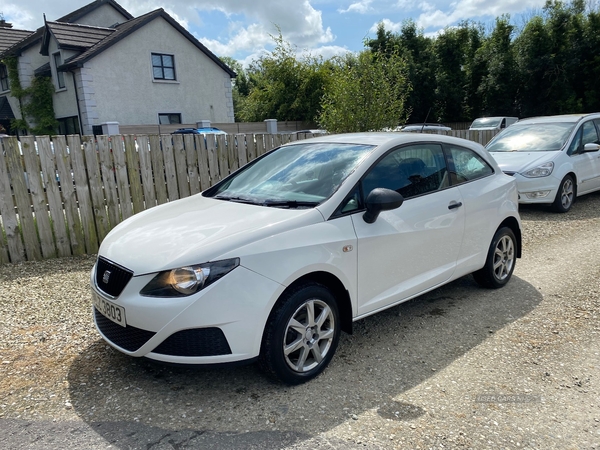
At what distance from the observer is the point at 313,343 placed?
3.23 meters

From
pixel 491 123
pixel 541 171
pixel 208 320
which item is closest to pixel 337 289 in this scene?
pixel 208 320

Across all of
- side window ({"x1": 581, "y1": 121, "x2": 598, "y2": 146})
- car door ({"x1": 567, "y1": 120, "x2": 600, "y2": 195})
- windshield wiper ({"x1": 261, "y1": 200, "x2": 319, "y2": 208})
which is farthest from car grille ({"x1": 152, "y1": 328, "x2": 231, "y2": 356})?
side window ({"x1": 581, "y1": 121, "x2": 598, "y2": 146})

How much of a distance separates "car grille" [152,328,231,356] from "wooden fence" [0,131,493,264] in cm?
418

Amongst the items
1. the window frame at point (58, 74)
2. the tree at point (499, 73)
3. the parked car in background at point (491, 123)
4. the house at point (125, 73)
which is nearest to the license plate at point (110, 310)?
the house at point (125, 73)

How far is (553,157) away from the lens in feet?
28.3

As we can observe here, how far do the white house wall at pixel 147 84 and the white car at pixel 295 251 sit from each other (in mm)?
21281

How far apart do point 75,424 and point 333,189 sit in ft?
7.69

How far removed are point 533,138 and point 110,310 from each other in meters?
9.21

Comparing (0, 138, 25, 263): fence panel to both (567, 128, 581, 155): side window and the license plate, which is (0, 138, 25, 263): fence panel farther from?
(567, 128, 581, 155): side window

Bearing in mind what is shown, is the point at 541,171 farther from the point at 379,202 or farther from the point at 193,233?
the point at 193,233

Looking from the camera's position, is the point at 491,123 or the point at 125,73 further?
the point at 491,123

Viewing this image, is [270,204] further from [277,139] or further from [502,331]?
[277,139]

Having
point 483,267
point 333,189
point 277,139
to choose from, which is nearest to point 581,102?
point 277,139

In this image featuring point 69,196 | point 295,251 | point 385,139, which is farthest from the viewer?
point 69,196
